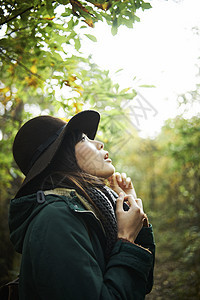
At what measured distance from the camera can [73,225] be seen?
1.25 metres

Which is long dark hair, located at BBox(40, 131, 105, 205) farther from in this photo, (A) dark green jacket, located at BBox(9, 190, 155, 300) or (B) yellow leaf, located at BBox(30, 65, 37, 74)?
(B) yellow leaf, located at BBox(30, 65, 37, 74)

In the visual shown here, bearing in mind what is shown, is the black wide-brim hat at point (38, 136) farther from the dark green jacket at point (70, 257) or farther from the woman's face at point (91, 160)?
the dark green jacket at point (70, 257)

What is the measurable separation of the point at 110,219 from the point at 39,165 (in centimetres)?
54

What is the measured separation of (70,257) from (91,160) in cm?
66

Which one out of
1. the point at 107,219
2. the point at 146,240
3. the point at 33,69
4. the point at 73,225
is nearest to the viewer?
the point at 73,225

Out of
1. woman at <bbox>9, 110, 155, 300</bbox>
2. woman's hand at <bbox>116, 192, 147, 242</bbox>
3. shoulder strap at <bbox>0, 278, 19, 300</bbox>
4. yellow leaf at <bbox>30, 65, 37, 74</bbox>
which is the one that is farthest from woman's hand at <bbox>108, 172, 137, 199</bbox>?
yellow leaf at <bbox>30, 65, 37, 74</bbox>

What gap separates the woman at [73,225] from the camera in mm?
1138

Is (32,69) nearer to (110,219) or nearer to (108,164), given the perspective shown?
(108,164)

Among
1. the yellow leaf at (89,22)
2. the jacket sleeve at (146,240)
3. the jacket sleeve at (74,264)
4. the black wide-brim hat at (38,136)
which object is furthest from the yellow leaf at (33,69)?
the jacket sleeve at (146,240)

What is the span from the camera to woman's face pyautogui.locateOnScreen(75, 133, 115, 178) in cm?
161

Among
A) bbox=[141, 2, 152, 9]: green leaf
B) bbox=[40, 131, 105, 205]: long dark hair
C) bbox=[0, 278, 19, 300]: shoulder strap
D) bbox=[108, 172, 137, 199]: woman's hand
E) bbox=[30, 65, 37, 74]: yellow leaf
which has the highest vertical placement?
bbox=[141, 2, 152, 9]: green leaf

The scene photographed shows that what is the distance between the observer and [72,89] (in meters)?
2.55

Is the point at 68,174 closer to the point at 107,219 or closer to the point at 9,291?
the point at 107,219

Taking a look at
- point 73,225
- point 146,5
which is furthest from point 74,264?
point 146,5
